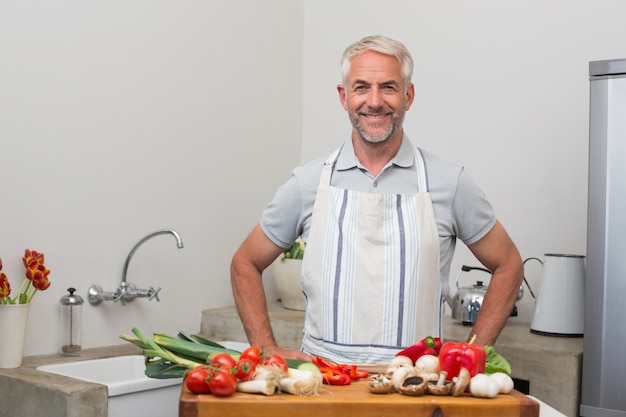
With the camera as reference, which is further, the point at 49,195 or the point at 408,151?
the point at 49,195

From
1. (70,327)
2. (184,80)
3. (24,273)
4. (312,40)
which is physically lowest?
(70,327)

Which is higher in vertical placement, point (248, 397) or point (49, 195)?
point (49, 195)

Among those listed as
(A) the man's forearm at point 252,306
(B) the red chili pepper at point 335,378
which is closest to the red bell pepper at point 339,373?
(B) the red chili pepper at point 335,378

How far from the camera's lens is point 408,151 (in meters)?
2.19

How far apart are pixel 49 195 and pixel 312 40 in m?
1.65

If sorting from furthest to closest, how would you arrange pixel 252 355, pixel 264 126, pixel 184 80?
1. pixel 264 126
2. pixel 184 80
3. pixel 252 355

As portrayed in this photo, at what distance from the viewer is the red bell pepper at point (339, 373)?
1.53 metres

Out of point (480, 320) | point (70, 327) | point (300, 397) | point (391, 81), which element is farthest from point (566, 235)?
point (300, 397)

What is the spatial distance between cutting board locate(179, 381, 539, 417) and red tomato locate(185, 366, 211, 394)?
13 mm

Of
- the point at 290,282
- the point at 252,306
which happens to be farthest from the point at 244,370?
the point at 290,282

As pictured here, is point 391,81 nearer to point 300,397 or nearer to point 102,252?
point 300,397

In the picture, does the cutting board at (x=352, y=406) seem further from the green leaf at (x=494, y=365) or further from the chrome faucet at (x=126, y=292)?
the chrome faucet at (x=126, y=292)

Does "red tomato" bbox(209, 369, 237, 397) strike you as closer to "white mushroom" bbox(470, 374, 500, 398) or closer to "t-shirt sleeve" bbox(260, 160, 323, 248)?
"white mushroom" bbox(470, 374, 500, 398)

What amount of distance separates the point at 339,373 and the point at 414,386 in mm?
187
